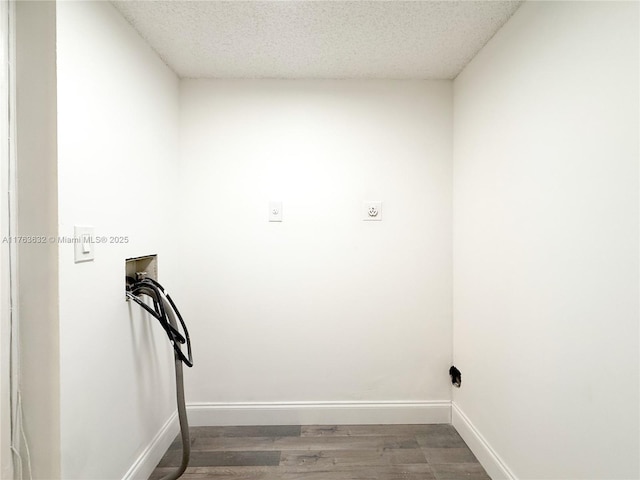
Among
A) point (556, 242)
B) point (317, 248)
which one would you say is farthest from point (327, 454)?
point (556, 242)

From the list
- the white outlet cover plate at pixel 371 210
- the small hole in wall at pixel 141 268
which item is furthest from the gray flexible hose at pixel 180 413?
the white outlet cover plate at pixel 371 210

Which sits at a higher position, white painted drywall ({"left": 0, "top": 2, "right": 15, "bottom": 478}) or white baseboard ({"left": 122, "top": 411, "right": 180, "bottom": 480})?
white painted drywall ({"left": 0, "top": 2, "right": 15, "bottom": 478})

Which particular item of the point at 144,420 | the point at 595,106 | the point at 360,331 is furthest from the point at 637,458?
the point at 144,420

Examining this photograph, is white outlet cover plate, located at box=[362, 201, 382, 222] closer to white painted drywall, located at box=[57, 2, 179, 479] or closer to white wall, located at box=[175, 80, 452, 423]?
white wall, located at box=[175, 80, 452, 423]

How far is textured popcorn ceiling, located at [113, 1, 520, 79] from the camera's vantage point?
4.64 feet

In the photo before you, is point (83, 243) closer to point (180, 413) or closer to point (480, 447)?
point (180, 413)

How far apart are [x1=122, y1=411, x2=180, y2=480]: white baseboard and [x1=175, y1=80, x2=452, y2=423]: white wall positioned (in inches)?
6.6

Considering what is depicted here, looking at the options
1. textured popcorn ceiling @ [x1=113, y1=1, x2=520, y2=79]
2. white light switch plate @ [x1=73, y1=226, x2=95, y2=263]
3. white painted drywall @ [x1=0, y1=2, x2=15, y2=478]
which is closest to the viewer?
white painted drywall @ [x1=0, y1=2, x2=15, y2=478]

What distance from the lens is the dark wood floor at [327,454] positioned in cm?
164

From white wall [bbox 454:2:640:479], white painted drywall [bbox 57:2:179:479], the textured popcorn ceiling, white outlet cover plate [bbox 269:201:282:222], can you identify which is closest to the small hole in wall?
white painted drywall [bbox 57:2:179:479]

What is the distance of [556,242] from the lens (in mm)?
1188

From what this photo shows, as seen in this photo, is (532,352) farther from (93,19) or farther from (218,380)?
(93,19)

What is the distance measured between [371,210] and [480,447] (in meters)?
1.41

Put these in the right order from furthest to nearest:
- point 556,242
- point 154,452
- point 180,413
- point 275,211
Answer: point 275,211
point 154,452
point 180,413
point 556,242
